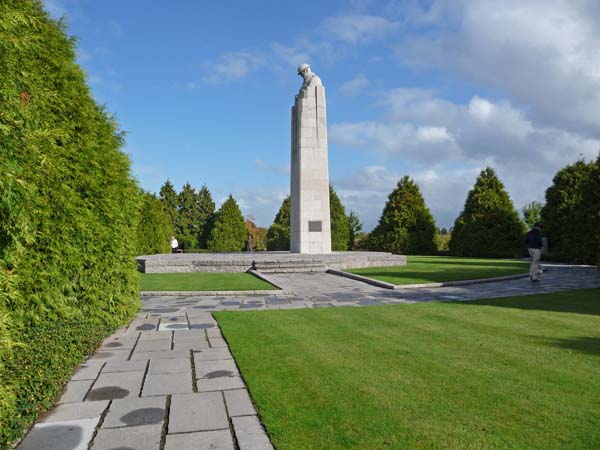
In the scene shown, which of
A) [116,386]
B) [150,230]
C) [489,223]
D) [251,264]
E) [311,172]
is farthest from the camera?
[489,223]

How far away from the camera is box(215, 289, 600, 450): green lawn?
11.4 feet

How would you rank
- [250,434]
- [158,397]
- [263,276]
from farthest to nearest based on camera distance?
1. [263,276]
2. [158,397]
3. [250,434]

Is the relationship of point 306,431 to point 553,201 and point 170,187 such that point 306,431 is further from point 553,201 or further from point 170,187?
point 170,187

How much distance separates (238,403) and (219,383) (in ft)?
2.21

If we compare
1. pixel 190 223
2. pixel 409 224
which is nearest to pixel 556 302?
pixel 409 224

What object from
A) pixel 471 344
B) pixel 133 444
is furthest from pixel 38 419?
pixel 471 344

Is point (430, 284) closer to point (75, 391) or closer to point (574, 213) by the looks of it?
point (75, 391)

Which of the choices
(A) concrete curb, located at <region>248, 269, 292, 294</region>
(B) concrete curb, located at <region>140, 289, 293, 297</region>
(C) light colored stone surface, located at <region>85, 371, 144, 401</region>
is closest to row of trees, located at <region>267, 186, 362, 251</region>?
(A) concrete curb, located at <region>248, 269, 292, 294</region>

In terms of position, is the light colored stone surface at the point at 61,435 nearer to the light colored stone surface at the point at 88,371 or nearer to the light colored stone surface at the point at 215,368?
the light colored stone surface at the point at 88,371

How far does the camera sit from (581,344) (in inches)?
244

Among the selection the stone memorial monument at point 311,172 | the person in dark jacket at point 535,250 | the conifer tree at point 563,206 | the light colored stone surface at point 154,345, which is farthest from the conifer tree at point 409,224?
the light colored stone surface at point 154,345

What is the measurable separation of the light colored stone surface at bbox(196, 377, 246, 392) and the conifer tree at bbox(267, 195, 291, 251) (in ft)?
97.6

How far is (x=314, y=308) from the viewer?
9625 millimetres

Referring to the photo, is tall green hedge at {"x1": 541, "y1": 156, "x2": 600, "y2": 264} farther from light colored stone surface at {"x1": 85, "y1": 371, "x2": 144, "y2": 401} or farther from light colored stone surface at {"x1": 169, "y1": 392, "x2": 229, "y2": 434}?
light colored stone surface at {"x1": 85, "y1": 371, "x2": 144, "y2": 401}
